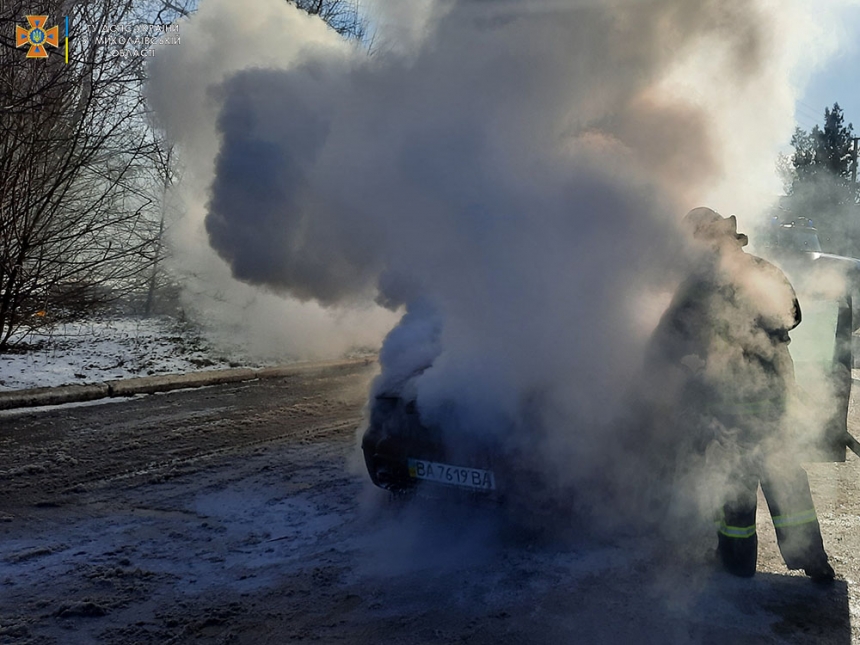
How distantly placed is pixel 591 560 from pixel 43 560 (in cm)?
313

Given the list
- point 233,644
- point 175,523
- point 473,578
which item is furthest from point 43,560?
point 473,578

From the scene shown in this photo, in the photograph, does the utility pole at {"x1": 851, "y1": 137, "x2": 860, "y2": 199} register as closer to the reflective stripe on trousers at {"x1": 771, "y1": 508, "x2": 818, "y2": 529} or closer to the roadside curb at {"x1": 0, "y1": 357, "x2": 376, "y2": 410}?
the roadside curb at {"x1": 0, "y1": 357, "x2": 376, "y2": 410}

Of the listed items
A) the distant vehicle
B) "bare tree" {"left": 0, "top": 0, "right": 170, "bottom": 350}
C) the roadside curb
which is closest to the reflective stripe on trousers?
the distant vehicle

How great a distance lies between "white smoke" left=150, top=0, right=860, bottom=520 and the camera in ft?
15.1

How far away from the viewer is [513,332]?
4.69m

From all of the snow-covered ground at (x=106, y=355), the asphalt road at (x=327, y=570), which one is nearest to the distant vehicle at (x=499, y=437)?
the asphalt road at (x=327, y=570)

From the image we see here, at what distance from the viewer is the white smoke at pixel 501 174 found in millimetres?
4598

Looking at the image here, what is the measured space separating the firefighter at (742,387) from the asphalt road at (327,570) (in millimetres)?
249

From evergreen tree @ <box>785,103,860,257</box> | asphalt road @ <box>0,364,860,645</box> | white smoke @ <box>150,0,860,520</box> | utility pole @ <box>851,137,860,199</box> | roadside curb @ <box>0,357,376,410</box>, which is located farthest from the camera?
utility pole @ <box>851,137,860,199</box>

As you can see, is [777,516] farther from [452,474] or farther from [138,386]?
[138,386]

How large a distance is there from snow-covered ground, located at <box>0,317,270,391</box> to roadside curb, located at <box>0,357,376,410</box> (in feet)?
1.15

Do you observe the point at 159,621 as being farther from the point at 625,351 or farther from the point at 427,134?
the point at 427,134

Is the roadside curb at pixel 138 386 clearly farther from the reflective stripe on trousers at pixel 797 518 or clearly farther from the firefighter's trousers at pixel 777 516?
the reflective stripe on trousers at pixel 797 518

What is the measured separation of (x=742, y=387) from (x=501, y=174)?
2.47 m
